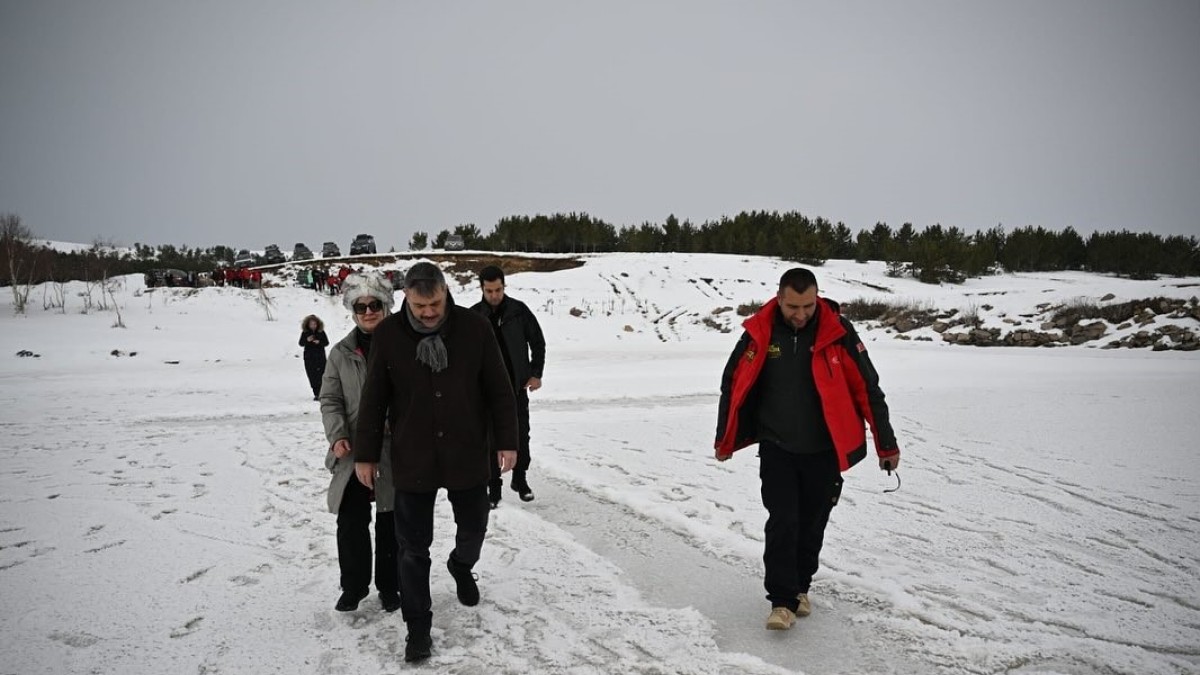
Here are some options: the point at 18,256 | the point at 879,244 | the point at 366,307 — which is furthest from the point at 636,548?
the point at 879,244

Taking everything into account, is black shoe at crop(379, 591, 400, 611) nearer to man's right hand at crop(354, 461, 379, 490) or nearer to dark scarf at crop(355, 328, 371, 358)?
man's right hand at crop(354, 461, 379, 490)

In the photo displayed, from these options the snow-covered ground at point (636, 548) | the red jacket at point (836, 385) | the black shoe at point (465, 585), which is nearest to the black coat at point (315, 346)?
the snow-covered ground at point (636, 548)

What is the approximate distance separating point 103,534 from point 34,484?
7.09ft

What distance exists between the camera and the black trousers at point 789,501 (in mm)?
3457

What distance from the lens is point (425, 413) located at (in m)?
3.11

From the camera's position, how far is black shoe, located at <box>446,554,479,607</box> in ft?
12.1

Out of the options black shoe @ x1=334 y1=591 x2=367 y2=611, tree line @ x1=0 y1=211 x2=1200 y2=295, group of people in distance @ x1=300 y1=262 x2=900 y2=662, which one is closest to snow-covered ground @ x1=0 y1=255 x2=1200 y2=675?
black shoe @ x1=334 y1=591 x2=367 y2=611

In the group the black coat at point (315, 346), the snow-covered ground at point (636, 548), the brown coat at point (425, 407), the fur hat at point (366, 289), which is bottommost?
the snow-covered ground at point (636, 548)

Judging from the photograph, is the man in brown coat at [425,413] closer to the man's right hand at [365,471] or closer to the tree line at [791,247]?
the man's right hand at [365,471]

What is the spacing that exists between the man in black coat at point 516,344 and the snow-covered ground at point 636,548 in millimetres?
285

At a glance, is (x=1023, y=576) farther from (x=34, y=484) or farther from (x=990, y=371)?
(x=990, y=371)

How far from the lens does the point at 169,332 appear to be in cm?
2122

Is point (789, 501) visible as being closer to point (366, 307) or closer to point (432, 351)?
point (432, 351)

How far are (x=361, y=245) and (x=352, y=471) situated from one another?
53.9m
